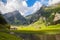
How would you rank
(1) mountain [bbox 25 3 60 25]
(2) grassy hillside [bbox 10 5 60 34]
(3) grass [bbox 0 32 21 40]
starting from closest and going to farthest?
1. (3) grass [bbox 0 32 21 40]
2. (2) grassy hillside [bbox 10 5 60 34]
3. (1) mountain [bbox 25 3 60 25]

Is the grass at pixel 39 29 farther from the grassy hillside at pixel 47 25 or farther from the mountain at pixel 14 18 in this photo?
the mountain at pixel 14 18

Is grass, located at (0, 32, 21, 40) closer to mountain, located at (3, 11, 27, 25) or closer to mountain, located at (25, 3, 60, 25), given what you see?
mountain, located at (3, 11, 27, 25)

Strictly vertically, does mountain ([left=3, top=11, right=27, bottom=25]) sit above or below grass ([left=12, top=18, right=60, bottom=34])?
Result: above

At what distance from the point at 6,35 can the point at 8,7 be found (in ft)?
8.57

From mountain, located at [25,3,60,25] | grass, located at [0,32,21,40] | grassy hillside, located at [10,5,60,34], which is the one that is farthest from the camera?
mountain, located at [25,3,60,25]

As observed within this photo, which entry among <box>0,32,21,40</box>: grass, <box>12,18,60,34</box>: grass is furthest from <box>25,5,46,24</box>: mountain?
<box>0,32,21,40</box>: grass

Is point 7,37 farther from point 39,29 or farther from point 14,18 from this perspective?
point 39,29

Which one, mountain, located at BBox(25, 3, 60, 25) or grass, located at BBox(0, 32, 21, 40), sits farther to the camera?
mountain, located at BBox(25, 3, 60, 25)

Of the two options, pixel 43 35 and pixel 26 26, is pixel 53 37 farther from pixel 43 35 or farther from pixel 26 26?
pixel 26 26

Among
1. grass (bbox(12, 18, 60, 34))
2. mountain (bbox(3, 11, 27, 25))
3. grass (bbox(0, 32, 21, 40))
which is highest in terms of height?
mountain (bbox(3, 11, 27, 25))

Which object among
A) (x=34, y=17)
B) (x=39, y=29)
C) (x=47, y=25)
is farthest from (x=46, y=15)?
(x=39, y=29)

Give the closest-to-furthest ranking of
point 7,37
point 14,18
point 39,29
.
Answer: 1. point 7,37
2. point 14,18
3. point 39,29

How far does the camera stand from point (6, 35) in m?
18.2

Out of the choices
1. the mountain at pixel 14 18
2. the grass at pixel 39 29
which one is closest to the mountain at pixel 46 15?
the grass at pixel 39 29
